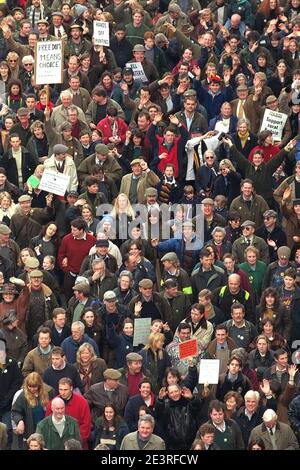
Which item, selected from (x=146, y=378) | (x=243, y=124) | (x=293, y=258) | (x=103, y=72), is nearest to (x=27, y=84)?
(x=103, y=72)

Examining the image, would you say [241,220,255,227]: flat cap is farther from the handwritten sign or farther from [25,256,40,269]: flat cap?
the handwritten sign

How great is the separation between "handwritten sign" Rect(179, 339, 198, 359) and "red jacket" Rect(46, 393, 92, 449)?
158 centimetres

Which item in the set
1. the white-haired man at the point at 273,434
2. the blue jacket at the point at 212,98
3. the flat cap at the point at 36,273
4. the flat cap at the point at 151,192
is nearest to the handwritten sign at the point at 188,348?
the white-haired man at the point at 273,434

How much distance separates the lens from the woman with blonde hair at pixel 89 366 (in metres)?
29.4

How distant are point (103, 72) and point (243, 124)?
3.37 m

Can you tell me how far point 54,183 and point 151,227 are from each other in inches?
58.5

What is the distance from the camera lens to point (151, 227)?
108 ft

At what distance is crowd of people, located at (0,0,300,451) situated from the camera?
2872 centimetres

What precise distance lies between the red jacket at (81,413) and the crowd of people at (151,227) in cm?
3

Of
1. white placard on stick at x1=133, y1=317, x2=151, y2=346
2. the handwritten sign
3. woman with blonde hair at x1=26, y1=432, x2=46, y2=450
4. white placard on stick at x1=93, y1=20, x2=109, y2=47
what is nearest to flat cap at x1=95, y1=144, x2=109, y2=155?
white placard on stick at x1=93, y1=20, x2=109, y2=47

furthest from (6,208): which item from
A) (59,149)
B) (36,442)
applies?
(36,442)

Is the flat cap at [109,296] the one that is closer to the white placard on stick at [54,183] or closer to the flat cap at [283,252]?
the flat cap at [283,252]

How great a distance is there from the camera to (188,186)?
3362 centimetres
